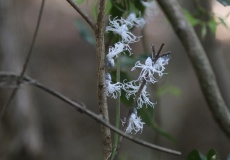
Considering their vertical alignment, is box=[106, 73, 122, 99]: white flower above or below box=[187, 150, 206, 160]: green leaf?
above

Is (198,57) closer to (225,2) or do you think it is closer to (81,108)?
(225,2)

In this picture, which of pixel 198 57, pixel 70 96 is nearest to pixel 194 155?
pixel 198 57

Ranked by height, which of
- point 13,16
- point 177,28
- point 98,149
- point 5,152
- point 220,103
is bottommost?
point 98,149

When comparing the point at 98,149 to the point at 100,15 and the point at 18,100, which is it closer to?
the point at 18,100

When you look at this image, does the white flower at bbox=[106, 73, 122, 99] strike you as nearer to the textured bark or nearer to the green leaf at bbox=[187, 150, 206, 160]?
the textured bark

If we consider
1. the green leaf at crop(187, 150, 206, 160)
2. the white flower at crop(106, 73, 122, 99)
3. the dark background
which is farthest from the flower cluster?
the dark background

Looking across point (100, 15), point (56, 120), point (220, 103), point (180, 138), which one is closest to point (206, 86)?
point (220, 103)

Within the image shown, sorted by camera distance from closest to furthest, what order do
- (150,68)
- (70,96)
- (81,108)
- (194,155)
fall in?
(81,108) → (150,68) → (194,155) → (70,96)

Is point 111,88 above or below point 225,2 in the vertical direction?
below
